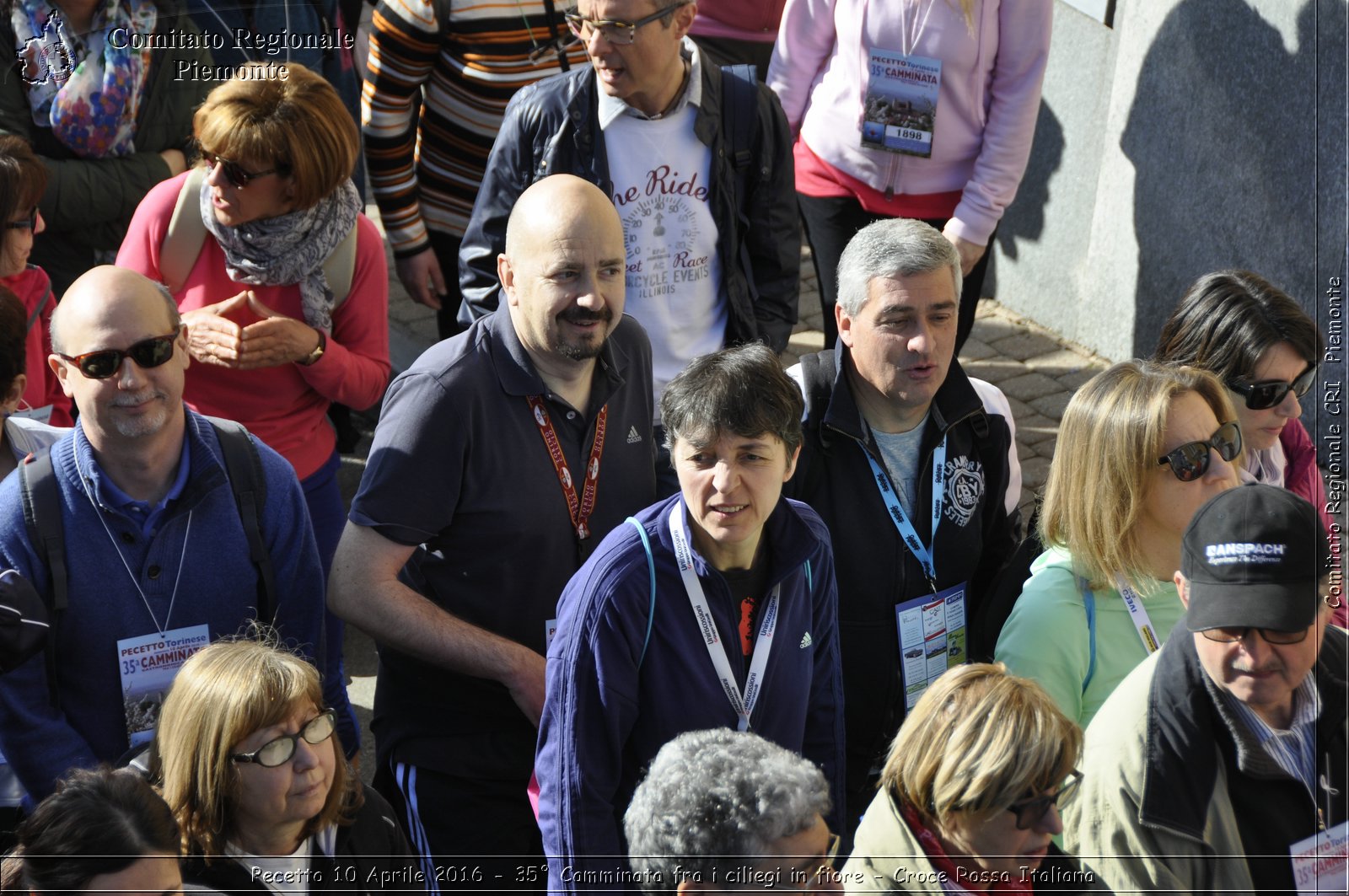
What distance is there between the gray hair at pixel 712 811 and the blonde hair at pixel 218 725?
80 centimetres

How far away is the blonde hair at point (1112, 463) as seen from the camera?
327cm

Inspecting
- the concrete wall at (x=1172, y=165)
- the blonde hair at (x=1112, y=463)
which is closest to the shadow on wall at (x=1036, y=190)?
the concrete wall at (x=1172, y=165)

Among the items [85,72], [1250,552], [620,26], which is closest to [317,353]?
[620,26]

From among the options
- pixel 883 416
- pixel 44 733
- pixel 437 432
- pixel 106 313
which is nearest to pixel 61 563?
pixel 44 733

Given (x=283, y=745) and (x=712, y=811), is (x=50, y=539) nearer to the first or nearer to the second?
(x=283, y=745)

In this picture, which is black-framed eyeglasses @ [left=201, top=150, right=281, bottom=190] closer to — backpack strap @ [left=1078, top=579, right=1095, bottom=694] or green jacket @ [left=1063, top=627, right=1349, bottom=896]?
backpack strap @ [left=1078, top=579, right=1095, bottom=694]

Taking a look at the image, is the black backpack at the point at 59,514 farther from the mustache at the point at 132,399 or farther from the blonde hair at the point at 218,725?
the blonde hair at the point at 218,725

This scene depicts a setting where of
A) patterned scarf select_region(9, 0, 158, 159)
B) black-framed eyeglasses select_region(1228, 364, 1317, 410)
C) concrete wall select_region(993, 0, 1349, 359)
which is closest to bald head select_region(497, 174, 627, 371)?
black-framed eyeglasses select_region(1228, 364, 1317, 410)

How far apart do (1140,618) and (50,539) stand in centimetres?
250

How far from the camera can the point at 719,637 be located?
118 inches

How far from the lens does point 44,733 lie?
3168 millimetres

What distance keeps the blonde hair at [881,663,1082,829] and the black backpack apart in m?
1.63

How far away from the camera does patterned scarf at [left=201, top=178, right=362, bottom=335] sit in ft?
13.2

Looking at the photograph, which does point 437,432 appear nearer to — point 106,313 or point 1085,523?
point 106,313
